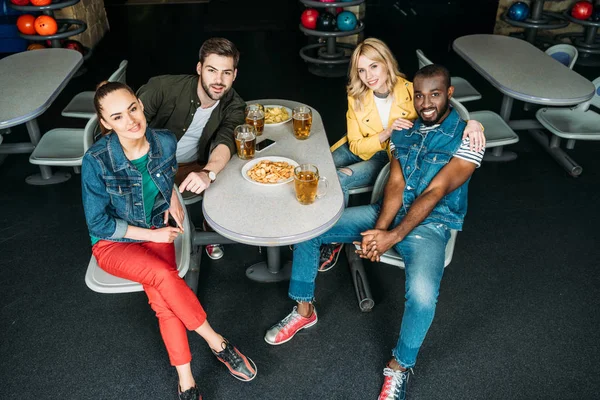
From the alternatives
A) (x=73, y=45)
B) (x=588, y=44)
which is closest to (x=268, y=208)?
(x=73, y=45)

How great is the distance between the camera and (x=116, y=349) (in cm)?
238

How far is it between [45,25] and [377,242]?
4490 millimetres

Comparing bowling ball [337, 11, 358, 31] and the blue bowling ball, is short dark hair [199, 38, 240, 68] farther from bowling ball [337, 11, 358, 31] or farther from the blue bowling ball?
the blue bowling ball

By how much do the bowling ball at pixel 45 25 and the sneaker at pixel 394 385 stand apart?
474cm

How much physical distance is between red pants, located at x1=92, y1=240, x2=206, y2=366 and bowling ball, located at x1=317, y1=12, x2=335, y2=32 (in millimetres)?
3864

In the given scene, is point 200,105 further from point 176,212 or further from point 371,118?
point 371,118

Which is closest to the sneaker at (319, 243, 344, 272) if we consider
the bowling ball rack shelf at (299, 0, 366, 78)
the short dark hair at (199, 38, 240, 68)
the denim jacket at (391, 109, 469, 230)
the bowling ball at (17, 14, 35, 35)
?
the denim jacket at (391, 109, 469, 230)

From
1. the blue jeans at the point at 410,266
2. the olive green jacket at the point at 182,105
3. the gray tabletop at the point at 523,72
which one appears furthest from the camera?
the gray tabletop at the point at 523,72

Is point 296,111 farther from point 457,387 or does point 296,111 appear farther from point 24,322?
point 24,322

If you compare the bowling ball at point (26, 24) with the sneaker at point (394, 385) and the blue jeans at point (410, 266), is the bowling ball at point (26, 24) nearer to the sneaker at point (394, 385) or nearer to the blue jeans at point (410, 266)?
the blue jeans at point (410, 266)

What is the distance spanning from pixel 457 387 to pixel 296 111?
1.39 meters

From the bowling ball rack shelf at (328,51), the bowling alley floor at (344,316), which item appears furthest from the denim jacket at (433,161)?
the bowling ball rack shelf at (328,51)

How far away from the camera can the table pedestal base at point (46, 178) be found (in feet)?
11.8

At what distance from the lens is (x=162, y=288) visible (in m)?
Answer: 1.99
